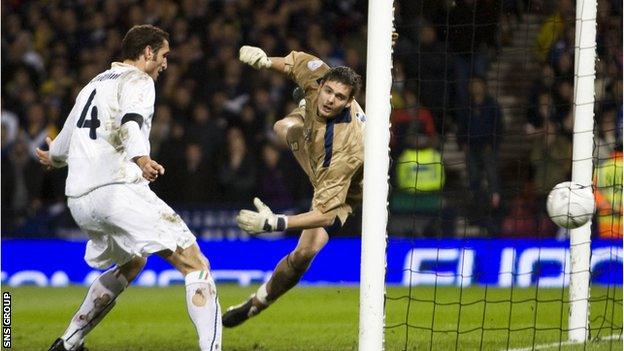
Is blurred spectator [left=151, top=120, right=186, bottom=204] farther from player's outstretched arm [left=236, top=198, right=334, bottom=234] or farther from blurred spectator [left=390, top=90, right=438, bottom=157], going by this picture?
player's outstretched arm [left=236, top=198, right=334, bottom=234]

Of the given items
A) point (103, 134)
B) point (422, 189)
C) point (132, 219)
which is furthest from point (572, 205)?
point (422, 189)

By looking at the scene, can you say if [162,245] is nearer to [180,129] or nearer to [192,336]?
[192,336]

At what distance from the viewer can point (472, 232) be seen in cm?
1296

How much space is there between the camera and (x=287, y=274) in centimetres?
837

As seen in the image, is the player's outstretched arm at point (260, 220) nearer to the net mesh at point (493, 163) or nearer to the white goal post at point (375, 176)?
the white goal post at point (375, 176)

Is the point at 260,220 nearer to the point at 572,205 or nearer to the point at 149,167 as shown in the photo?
the point at 149,167

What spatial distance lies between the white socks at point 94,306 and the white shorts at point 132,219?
Result: 483mm

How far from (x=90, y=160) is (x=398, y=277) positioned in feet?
19.5

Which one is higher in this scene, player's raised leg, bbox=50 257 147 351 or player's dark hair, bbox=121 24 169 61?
player's dark hair, bbox=121 24 169 61

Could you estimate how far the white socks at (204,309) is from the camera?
6766 millimetres

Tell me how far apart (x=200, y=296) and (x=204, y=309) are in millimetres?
74

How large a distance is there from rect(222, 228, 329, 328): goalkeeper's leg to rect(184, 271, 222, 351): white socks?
148 centimetres

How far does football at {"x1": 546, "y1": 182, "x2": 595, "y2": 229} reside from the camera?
7.75 m

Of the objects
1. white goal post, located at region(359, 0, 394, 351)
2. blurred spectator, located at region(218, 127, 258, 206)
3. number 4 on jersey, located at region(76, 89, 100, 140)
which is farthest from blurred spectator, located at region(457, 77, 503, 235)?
white goal post, located at region(359, 0, 394, 351)
